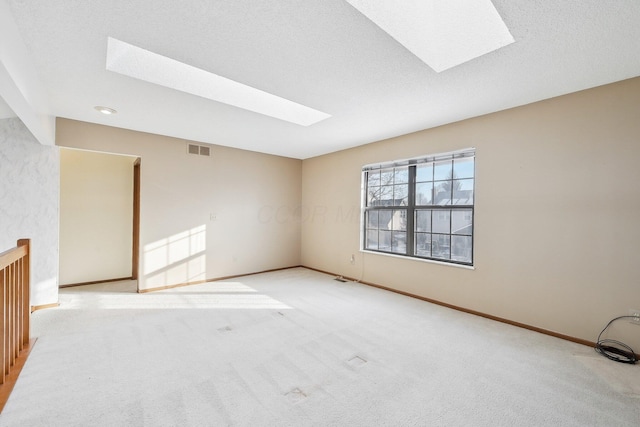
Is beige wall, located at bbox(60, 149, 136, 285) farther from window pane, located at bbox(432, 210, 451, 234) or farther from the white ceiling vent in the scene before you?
window pane, located at bbox(432, 210, 451, 234)

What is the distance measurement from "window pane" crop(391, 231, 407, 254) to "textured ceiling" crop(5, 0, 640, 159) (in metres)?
1.78

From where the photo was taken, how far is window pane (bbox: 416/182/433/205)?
401cm

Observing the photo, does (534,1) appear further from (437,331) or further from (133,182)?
(133,182)

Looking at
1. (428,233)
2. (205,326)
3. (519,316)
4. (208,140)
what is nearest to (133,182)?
(208,140)

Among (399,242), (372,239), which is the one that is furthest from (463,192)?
(372,239)

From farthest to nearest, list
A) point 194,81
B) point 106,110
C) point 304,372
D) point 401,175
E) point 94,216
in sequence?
1. point 94,216
2. point 401,175
3. point 106,110
4. point 194,81
5. point 304,372

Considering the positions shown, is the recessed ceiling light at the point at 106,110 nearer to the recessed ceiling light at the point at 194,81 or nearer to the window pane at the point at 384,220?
the recessed ceiling light at the point at 194,81

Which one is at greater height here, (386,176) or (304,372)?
(386,176)

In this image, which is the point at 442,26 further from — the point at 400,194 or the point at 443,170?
the point at 400,194

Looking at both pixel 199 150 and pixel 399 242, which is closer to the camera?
pixel 399 242

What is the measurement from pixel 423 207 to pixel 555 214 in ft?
5.00

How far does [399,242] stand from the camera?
14.6 feet

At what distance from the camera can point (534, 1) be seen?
158cm

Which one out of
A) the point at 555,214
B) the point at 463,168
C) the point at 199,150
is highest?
the point at 199,150
